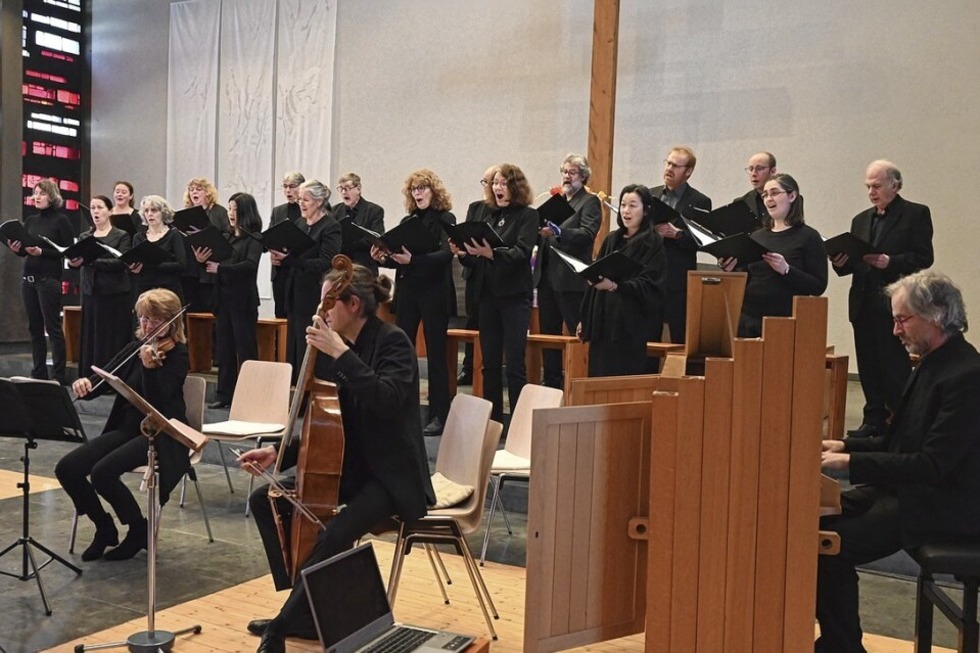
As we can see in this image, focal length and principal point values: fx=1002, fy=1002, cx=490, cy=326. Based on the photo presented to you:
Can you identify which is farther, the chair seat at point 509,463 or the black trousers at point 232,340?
the black trousers at point 232,340

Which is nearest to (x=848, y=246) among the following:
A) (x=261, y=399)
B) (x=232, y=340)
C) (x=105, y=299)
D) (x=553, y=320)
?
(x=553, y=320)

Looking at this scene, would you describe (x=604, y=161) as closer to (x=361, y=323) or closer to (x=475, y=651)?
(x=361, y=323)

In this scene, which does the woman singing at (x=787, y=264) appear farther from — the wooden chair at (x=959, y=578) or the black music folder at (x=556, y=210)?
the wooden chair at (x=959, y=578)

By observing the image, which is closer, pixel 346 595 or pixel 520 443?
pixel 346 595

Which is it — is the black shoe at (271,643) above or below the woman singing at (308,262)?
below

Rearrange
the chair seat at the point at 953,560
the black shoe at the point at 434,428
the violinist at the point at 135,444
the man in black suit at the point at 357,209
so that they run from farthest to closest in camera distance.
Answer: the man in black suit at the point at 357,209
the black shoe at the point at 434,428
the violinist at the point at 135,444
the chair seat at the point at 953,560

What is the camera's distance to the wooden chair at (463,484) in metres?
3.53

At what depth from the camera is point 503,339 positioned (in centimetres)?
588

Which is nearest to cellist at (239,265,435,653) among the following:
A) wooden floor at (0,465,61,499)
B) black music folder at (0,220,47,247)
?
wooden floor at (0,465,61,499)

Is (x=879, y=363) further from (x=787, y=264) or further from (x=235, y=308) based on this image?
(x=235, y=308)

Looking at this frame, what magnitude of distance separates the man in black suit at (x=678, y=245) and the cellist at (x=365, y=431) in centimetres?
259

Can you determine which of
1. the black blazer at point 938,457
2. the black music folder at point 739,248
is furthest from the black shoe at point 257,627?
the black music folder at point 739,248

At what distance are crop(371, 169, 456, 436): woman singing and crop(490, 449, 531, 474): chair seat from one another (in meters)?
1.44

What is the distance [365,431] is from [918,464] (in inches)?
68.7
